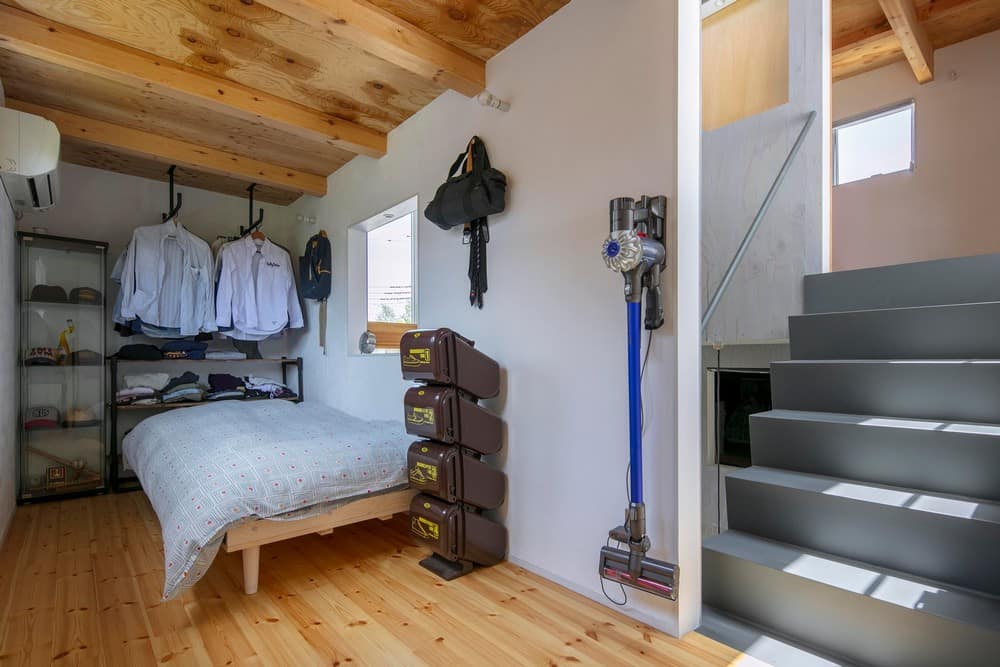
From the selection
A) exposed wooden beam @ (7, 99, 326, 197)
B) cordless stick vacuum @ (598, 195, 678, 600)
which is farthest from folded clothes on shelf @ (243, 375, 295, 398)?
cordless stick vacuum @ (598, 195, 678, 600)

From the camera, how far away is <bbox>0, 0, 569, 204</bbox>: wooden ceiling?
2.16 metres

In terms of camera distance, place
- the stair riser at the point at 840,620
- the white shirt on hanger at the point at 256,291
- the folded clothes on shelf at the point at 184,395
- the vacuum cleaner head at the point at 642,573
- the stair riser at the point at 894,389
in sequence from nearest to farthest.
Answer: the stair riser at the point at 840,620
the vacuum cleaner head at the point at 642,573
the stair riser at the point at 894,389
the folded clothes on shelf at the point at 184,395
the white shirt on hanger at the point at 256,291

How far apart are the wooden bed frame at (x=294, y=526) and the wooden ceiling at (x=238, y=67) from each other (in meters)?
2.00

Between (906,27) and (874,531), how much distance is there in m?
3.19

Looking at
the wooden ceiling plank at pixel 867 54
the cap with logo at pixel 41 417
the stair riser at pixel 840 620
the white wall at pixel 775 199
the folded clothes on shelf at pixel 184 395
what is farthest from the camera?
the folded clothes on shelf at pixel 184 395

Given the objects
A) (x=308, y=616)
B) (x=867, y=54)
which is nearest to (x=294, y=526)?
(x=308, y=616)

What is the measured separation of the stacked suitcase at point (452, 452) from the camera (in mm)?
2188

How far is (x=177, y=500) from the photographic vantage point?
6.64 feet

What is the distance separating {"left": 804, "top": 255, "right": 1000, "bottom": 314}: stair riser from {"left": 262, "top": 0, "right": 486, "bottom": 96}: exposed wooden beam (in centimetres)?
199

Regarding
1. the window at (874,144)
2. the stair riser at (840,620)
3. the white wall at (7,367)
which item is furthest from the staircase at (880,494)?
the white wall at (7,367)

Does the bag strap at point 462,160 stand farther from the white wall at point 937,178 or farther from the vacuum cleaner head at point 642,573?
the white wall at point 937,178

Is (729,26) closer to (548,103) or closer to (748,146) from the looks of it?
(748,146)

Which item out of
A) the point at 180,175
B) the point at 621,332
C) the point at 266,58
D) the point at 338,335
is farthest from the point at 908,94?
the point at 180,175

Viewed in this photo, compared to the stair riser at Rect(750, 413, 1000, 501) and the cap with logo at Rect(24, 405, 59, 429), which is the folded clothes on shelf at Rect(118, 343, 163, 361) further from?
the stair riser at Rect(750, 413, 1000, 501)
